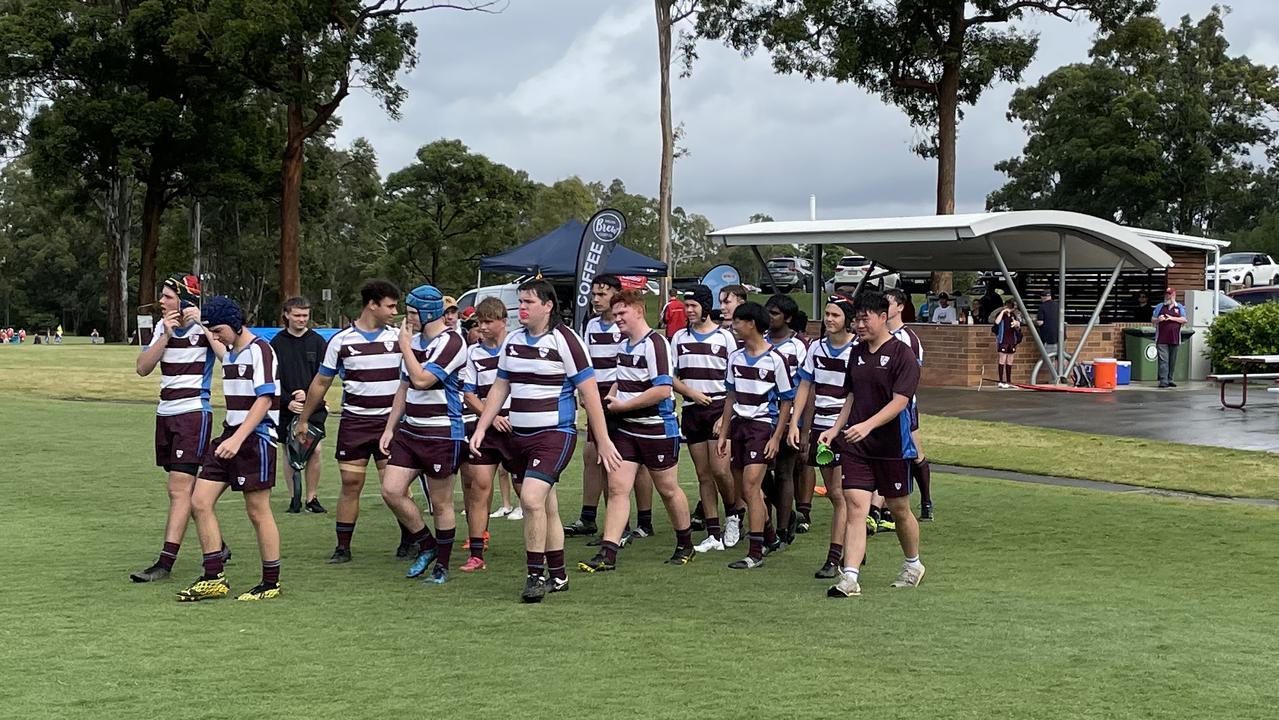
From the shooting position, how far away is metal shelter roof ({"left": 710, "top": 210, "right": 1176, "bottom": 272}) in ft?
73.4

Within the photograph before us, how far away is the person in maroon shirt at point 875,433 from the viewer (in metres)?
7.54

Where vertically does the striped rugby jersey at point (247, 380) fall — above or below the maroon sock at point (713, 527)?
above

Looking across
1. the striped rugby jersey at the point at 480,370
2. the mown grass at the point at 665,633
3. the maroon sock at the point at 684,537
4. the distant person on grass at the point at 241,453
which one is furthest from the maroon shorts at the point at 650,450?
the distant person on grass at the point at 241,453

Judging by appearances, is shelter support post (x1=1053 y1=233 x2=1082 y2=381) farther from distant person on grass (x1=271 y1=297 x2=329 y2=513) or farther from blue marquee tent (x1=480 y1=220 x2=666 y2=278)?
distant person on grass (x1=271 y1=297 x2=329 y2=513)

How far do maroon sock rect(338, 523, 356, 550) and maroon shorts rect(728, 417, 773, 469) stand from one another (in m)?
2.65

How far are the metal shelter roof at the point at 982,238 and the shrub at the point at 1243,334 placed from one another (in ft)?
7.20

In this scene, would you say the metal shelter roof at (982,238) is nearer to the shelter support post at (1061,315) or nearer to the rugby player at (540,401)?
the shelter support post at (1061,315)

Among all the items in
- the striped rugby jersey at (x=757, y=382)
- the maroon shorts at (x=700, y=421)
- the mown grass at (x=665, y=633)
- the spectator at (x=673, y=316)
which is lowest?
the mown grass at (x=665, y=633)

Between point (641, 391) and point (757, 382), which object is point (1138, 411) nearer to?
point (757, 382)

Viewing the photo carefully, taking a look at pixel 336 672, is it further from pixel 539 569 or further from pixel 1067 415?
pixel 1067 415

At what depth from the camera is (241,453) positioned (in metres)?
7.38

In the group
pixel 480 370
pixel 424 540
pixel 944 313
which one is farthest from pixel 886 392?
pixel 944 313

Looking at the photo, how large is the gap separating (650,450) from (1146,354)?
64.7 ft

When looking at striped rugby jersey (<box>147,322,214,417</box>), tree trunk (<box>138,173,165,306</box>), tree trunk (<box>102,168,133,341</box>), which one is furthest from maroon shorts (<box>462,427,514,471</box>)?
tree trunk (<box>102,168,133,341</box>)
